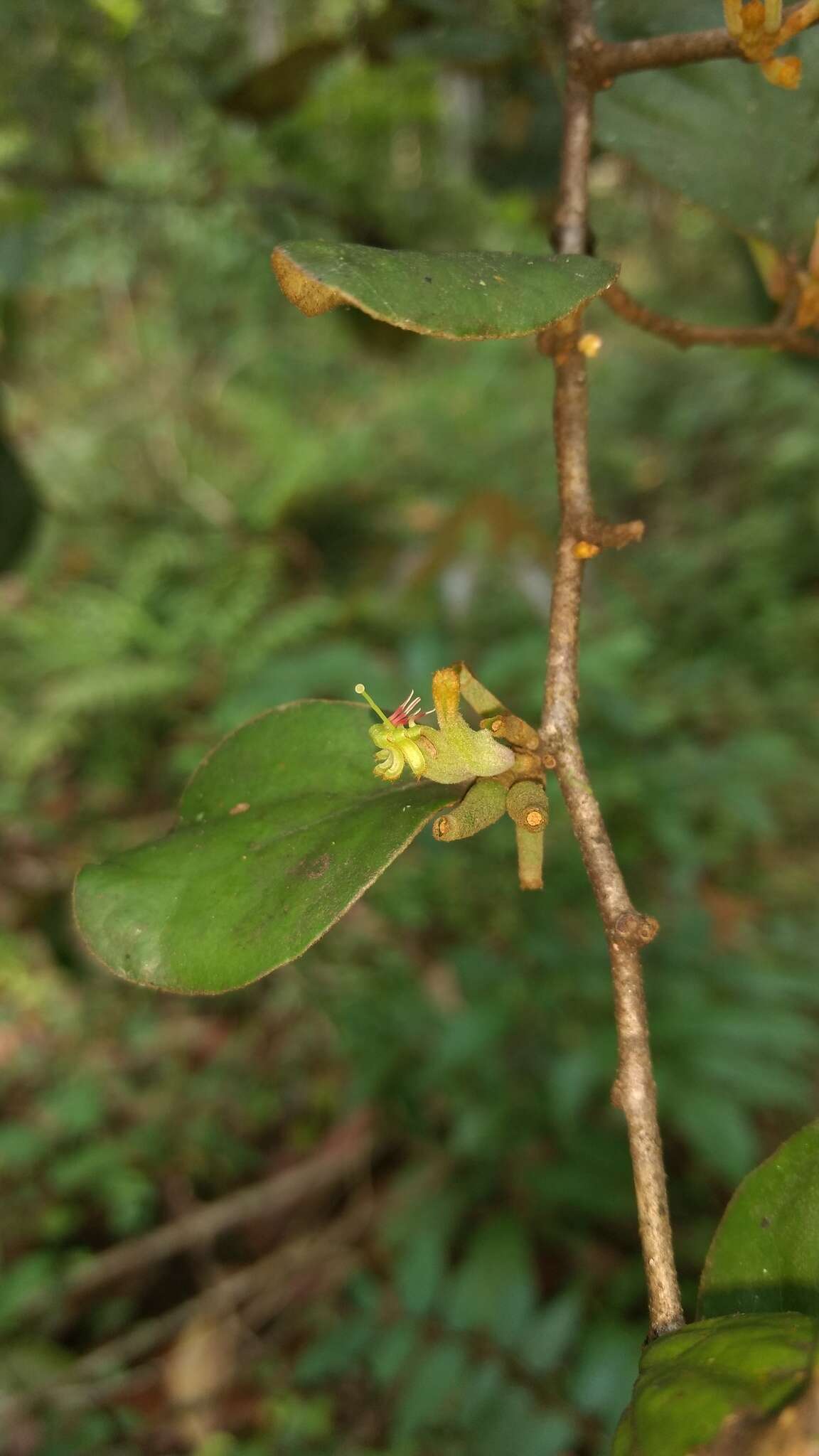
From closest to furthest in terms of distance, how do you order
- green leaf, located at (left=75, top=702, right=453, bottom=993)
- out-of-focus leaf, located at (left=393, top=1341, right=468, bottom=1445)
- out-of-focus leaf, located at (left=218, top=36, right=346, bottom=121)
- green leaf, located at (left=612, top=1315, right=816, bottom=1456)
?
green leaf, located at (left=612, top=1315, right=816, bottom=1456) < green leaf, located at (left=75, top=702, right=453, bottom=993) < out-of-focus leaf, located at (left=218, top=36, right=346, bottom=121) < out-of-focus leaf, located at (left=393, top=1341, right=468, bottom=1445)

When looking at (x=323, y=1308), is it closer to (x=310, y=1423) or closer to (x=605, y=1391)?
(x=310, y=1423)

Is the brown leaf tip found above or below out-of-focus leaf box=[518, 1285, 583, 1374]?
above

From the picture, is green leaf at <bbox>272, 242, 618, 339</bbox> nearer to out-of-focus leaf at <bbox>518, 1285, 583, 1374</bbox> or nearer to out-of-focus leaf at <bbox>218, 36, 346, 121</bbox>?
out-of-focus leaf at <bbox>218, 36, 346, 121</bbox>

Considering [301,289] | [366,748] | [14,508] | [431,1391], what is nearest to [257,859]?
[366,748]

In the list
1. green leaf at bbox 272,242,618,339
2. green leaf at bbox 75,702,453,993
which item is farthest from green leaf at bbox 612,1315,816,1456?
green leaf at bbox 272,242,618,339

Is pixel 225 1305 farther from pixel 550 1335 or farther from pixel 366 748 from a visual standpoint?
pixel 366 748
